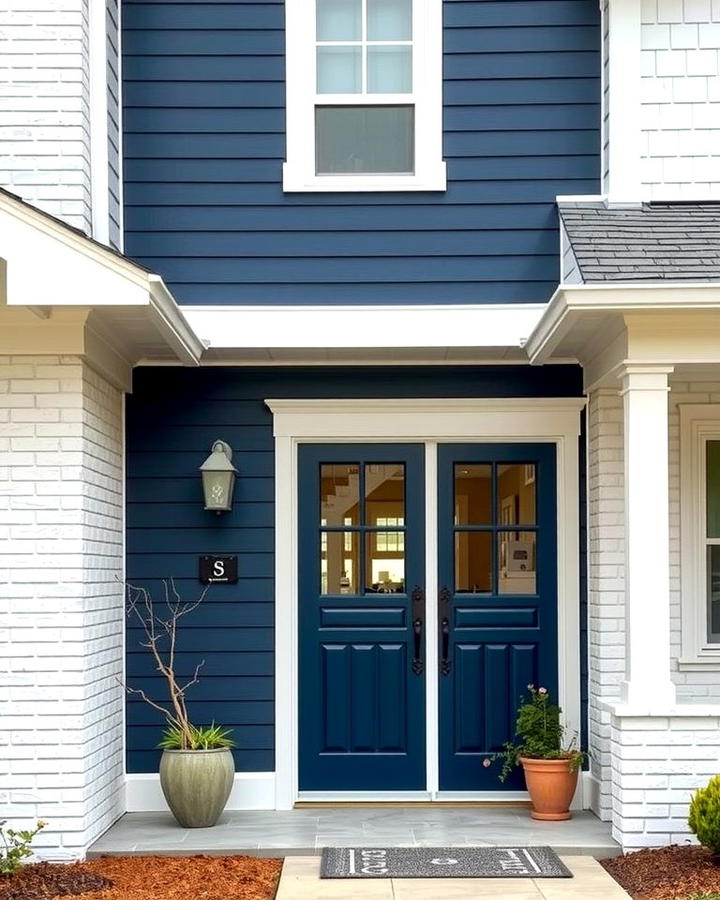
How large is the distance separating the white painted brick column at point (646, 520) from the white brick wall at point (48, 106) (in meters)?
2.88

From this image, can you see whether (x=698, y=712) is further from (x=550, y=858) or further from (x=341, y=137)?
(x=341, y=137)

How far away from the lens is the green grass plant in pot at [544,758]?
7.36 metres

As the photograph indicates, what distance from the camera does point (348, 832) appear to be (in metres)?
7.13

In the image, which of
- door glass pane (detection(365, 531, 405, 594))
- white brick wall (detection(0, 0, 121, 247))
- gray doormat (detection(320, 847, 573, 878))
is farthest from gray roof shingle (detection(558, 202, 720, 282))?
gray doormat (detection(320, 847, 573, 878))

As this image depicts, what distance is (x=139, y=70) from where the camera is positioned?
7.78m

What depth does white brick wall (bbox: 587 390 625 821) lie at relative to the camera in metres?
7.52

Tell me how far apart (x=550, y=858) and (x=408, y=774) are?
4.78 ft

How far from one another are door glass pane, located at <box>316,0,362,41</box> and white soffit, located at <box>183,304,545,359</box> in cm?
158

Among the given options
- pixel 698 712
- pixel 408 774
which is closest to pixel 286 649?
pixel 408 774

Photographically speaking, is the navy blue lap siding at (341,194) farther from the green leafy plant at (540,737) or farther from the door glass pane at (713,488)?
the green leafy plant at (540,737)

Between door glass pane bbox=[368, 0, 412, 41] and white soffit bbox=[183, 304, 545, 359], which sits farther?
door glass pane bbox=[368, 0, 412, 41]

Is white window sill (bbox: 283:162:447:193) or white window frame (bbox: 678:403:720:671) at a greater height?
white window sill (bbox: 283:162:447:193)

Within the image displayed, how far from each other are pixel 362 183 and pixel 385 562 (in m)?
2.13

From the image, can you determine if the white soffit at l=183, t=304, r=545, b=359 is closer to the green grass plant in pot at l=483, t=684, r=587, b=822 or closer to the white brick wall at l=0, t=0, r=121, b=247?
the white brick wall at l=0, t=0, r=121, b=247
